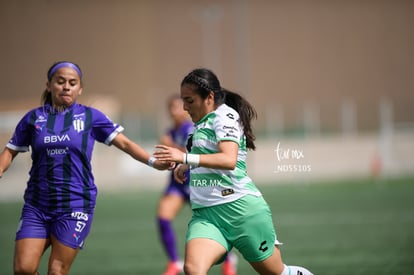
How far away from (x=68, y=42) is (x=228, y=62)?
872 centimetres

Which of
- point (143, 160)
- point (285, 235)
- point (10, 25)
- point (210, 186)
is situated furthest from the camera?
point (10, 25)

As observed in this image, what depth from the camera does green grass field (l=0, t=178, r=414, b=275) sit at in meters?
9.88

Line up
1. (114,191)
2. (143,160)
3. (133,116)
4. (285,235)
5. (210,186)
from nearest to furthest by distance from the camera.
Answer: (210,186), (143,160), (285,235), (114,191), (133,116)

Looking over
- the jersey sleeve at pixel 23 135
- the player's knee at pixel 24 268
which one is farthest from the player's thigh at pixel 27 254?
the jersey sleeve at pixel 23 135

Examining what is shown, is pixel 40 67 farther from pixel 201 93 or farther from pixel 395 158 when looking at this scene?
pixel 201 93

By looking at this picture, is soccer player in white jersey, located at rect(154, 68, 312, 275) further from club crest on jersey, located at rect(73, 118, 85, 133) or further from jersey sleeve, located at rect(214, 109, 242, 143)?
club crest on jersey, located at rect(73, 118, 85, 133)

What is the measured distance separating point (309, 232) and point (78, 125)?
802 cm

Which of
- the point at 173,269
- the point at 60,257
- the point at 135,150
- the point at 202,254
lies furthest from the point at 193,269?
the point at 173,269

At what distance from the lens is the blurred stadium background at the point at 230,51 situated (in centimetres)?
3997

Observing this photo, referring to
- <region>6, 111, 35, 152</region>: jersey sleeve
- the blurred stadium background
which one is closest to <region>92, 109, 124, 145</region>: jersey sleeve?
<region>6, 111, 35, 152</region>: jersey sleeve

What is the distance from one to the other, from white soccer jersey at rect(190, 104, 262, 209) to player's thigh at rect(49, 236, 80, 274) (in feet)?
3.62

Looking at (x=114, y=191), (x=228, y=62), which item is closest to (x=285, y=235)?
(x=114, y=191)

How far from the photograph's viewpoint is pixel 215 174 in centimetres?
591

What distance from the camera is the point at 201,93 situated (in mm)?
5953
